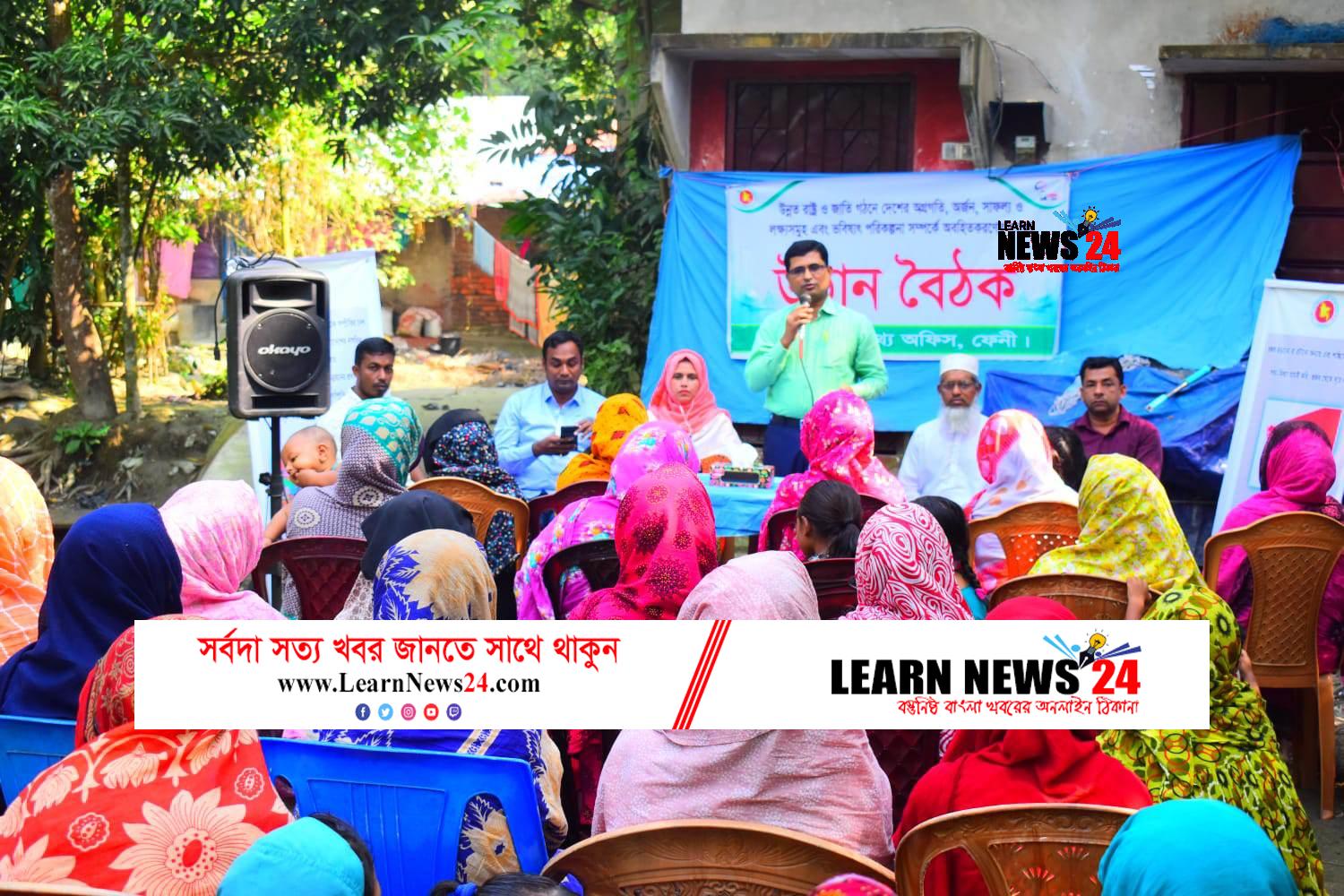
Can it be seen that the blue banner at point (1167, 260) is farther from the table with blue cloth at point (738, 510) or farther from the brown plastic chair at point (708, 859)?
the brown plastic chair at point (708, 859)

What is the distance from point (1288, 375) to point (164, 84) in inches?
280

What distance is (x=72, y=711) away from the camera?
290 cm

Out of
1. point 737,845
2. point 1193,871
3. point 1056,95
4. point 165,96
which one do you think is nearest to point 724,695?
point 737,845

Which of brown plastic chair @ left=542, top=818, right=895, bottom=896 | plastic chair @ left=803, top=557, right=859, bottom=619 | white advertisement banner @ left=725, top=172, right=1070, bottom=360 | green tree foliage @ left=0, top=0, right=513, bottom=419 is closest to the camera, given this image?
brown plastic chair @ left=542, top=818, right=895, bottom=896

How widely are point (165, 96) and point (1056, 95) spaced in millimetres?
5510

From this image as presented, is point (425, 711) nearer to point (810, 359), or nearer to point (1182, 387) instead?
point (810, 359)

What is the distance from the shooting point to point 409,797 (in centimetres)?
251

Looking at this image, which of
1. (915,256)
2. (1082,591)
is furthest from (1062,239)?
(1082,591)

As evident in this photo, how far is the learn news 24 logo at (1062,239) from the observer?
7.77 metres

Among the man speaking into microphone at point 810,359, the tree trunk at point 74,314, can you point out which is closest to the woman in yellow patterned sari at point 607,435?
the man speaking into microphone at point 810,359

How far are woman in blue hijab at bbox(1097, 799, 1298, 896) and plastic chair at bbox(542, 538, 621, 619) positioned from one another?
240 centimetres

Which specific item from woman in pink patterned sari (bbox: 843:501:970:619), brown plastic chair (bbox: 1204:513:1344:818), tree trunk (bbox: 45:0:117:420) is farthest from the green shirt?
tree trunk (bbox: 45:0:117:420)

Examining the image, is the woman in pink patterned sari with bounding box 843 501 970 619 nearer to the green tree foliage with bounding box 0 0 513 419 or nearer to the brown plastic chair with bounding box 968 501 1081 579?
the brown plastic chair with bounding box 968 501 1081 579

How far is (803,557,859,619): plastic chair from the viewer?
3867 millimetres
